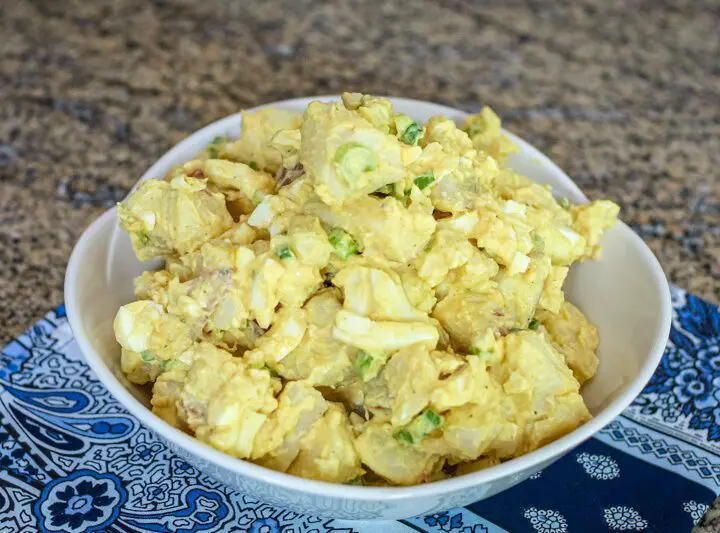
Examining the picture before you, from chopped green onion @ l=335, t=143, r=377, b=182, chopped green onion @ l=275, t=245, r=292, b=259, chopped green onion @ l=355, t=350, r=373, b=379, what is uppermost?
chopped green onion @ l=335, t=143, r=377, b=182

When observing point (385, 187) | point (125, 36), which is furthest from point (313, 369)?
point (125, 36)

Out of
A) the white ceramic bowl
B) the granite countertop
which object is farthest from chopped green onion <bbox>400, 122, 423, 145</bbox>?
the granite countertop

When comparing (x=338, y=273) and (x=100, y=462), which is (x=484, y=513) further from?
(x=100, y=462)

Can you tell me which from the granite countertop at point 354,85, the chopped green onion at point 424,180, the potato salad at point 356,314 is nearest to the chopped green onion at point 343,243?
the potato salad at point 356,314

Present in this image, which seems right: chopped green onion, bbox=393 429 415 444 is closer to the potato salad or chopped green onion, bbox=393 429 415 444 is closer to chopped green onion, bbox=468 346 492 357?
the potato salad

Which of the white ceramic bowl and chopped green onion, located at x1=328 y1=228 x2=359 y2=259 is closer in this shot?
the white ceramic bowl

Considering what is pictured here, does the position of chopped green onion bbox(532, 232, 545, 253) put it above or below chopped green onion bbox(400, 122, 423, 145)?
below

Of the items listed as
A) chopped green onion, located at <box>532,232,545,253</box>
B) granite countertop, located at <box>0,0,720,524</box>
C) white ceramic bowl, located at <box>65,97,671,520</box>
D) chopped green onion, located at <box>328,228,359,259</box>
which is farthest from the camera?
granite countertop, located at <box>0,0,720,524</box>

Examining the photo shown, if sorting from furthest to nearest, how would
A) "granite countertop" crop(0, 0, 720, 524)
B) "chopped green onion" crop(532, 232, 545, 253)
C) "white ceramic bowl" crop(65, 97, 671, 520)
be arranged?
1. "granite countertop" crop(0, 0, 720, 524)
2. "chopped green onion" crop(532, 232, 545, 253)
3. "white ceramic bowl" crop(65, 97, 671, 520)
